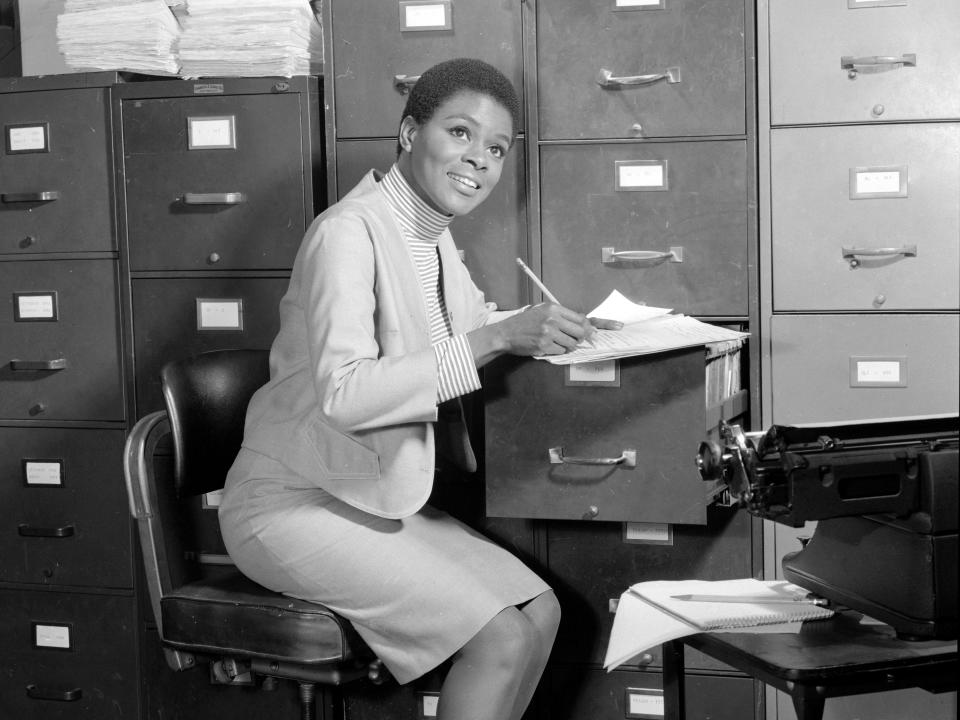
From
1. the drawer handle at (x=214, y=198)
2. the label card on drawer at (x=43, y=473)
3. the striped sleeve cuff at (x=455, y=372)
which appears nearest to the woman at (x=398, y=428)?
the striped sleeve cuff at (x=455, y=372)

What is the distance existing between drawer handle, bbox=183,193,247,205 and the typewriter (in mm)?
1758

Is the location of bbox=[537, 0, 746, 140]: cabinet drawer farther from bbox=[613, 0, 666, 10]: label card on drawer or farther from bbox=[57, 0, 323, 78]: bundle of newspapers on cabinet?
bbox=[57, 0, 323, 78]: bundle of newspapers on cabinet

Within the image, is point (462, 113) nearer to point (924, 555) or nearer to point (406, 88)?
point (406, 88)

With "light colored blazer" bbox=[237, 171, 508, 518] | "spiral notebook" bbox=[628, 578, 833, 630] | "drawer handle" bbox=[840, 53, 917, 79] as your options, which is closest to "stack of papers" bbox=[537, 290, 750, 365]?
"light colored blazer" bbox=[237, 171, 508, 518]

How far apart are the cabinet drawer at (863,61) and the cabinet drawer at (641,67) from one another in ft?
0.35

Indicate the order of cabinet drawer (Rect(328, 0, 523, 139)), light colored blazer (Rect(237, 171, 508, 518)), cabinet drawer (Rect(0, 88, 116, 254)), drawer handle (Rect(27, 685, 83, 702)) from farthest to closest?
drawer handle (Rect(27, 685, 83, 702))
cabinet drawer (Rect(0, 88, 116, 254))
cabinet drawer (Rect(328, 0, 523, 139))
light colored blazer (Rect(237, 171, 508, 518))

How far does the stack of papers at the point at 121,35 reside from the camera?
2926 mm

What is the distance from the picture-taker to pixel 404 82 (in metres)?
2.74

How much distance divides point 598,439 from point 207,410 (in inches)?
33.9

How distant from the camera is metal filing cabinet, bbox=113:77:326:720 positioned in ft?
9.27

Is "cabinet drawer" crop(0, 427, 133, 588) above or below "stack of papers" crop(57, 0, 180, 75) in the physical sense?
below

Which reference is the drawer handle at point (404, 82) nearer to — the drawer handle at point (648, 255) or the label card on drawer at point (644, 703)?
the drawer handle at point (648, 255)

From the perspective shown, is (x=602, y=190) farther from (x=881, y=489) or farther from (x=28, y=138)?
(x=28, y=138)

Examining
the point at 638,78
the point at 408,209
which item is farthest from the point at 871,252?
the point at 408,209
